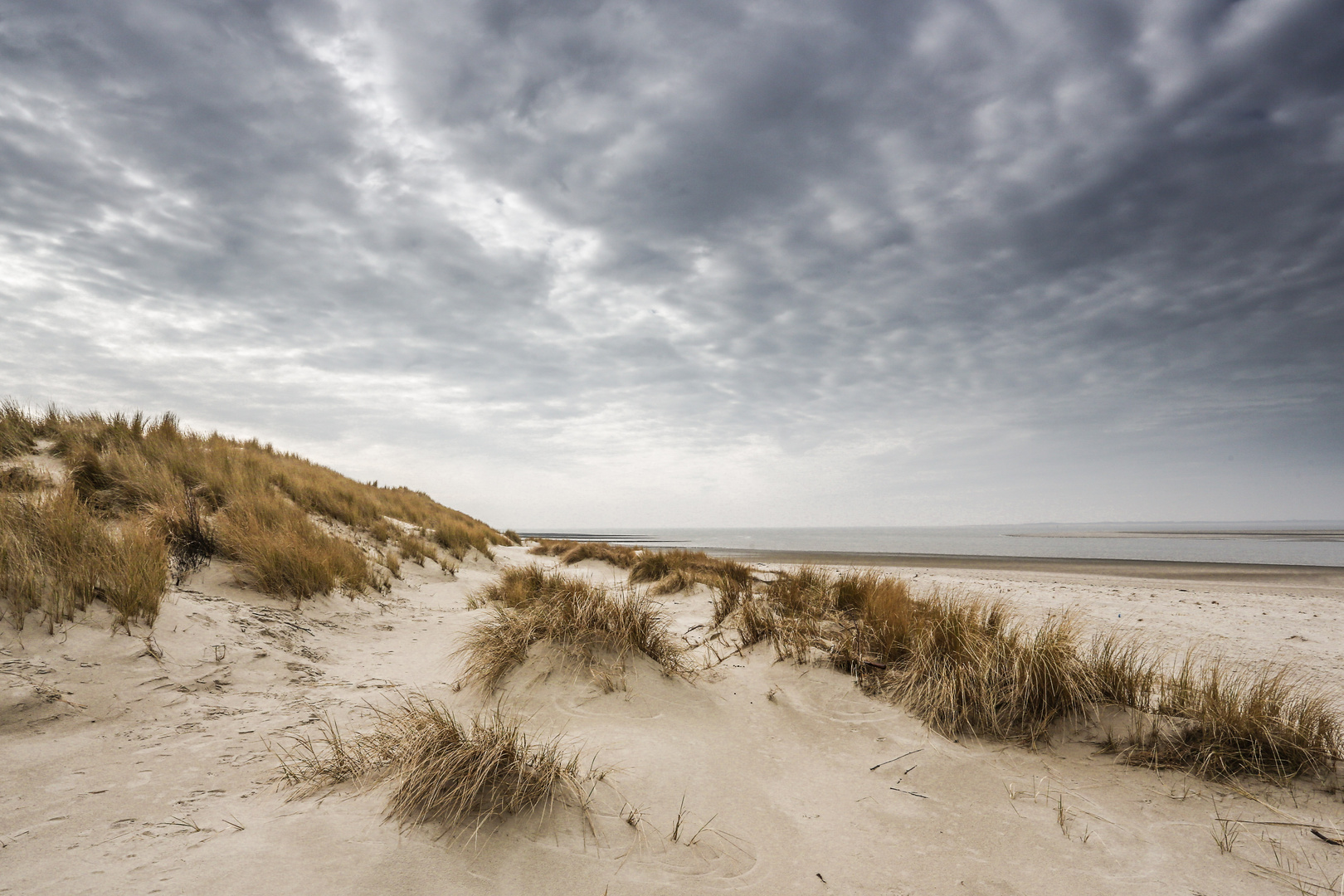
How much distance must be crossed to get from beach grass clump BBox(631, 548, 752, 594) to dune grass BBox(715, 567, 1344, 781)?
9.11 ft

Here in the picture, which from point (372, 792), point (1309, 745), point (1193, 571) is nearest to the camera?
point (372, 792)

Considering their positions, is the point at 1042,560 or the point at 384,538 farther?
the point at 1042,560

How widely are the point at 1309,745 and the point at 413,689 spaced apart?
19.1 ft

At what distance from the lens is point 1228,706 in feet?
10.9

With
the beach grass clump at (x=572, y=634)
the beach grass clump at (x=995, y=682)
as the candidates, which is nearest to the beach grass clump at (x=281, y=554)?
the beach grass clump at (x=572, y=634)

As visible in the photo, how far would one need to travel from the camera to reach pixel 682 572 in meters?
9.96

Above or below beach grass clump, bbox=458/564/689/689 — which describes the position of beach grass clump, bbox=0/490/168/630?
above

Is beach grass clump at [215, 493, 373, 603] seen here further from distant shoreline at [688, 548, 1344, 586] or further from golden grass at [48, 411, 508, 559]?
distant shoreline at [688, 548, 1344, 586]

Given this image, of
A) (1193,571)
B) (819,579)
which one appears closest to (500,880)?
(819,579)

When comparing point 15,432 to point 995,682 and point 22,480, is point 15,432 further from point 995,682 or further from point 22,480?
point 995,682

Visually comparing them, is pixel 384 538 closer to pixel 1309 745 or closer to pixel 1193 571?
pixel 1309 745

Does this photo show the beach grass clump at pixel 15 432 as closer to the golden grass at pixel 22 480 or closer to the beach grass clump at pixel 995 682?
the golden grass at pixel 22 480

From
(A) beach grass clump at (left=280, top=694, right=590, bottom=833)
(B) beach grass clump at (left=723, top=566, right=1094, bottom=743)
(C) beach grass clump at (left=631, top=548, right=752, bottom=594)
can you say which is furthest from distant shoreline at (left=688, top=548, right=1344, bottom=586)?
(A) beach grass clump at (left=280, top=694, right=590, bottom=833)

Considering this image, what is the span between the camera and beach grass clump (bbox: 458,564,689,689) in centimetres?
448
